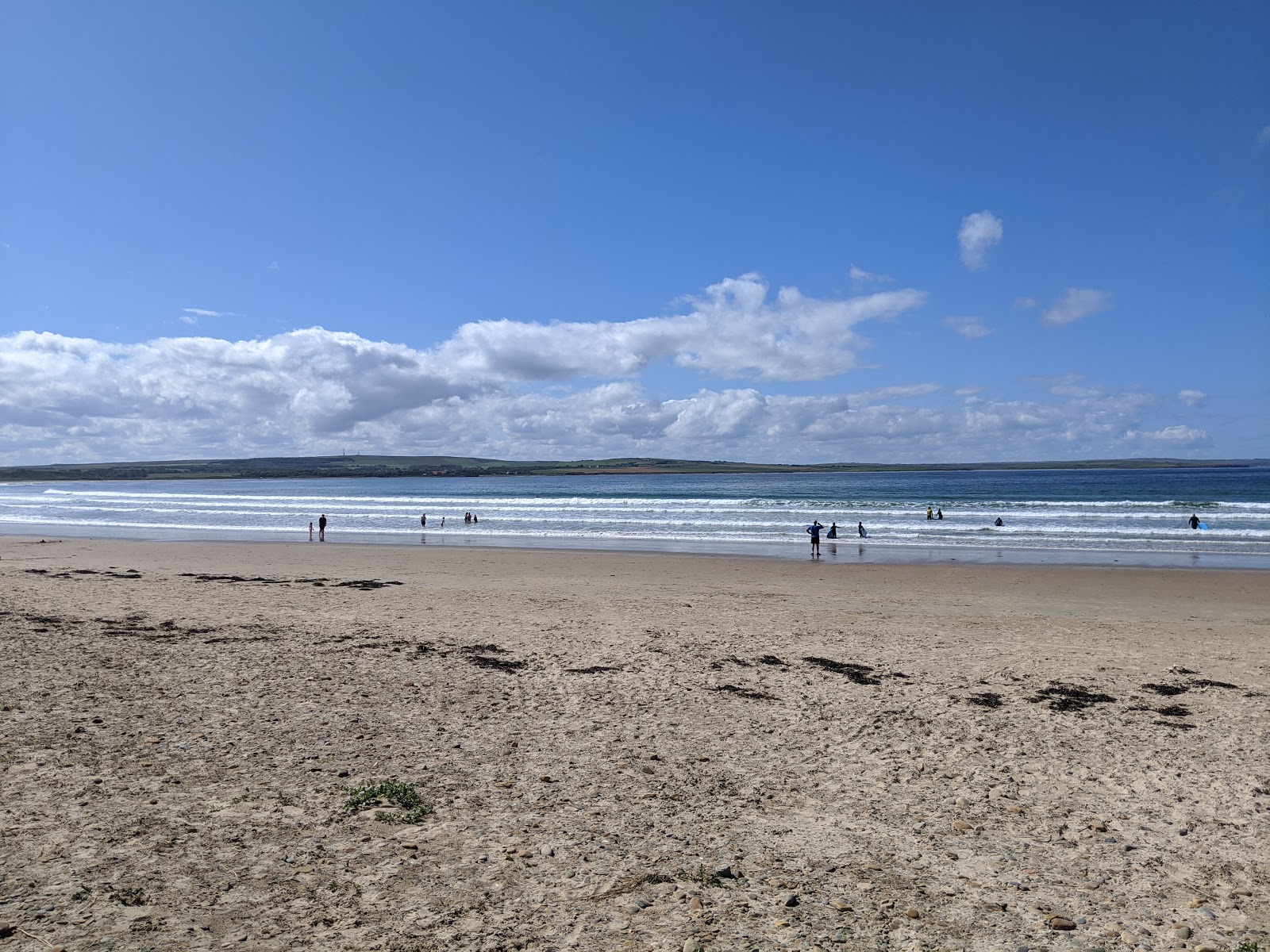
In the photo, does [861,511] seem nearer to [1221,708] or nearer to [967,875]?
[1221,708]

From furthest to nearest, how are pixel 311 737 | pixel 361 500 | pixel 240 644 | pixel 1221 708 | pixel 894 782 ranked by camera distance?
1. pixel 361 500
2. pixel 240 644
3. pixel 1221 708
4. pixel 311 737
5. pixel 894 782

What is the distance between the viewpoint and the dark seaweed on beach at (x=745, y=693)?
8.79 metres

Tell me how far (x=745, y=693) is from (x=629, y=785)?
317cm

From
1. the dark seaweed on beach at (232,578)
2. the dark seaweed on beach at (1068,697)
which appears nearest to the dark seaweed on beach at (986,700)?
the dark seaweed on beach at (1068,697)

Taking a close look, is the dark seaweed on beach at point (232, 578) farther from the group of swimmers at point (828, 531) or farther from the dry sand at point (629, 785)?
the group of swimmers at point (828, 531)

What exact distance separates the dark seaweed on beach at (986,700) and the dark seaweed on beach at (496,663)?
549cm

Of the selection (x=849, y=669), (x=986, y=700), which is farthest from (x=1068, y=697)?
(x=849, y=669)

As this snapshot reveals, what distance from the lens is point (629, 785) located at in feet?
20.1

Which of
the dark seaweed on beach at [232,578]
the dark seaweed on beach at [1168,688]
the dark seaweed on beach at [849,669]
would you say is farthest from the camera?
the dark seaweed on beach at [232,578]

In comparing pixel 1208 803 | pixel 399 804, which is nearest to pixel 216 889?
pixel 399 804

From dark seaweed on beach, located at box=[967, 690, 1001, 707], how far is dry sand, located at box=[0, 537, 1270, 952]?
3.7 inches

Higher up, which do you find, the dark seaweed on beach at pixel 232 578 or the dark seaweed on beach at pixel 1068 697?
the dark seaweed on beach at pixel 1068 697

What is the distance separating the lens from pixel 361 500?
254ft

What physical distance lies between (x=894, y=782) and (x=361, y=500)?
77.0 meters
